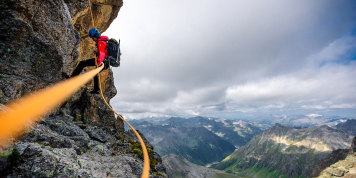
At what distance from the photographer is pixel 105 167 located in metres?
8.95

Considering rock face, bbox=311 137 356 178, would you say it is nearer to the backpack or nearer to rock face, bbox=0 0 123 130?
the backpack

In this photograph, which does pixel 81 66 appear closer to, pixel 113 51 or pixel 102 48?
pixel 102 48

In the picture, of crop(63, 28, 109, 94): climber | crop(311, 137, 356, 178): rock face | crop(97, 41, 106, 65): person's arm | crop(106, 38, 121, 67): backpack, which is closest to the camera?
crop(63, 28, 109, 94): climber

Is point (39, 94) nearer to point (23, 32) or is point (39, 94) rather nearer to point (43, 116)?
point (43, 116)

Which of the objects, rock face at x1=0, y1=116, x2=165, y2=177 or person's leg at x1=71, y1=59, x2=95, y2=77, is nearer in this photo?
rock face at x1=0, y1=116, x2=165, y2=177

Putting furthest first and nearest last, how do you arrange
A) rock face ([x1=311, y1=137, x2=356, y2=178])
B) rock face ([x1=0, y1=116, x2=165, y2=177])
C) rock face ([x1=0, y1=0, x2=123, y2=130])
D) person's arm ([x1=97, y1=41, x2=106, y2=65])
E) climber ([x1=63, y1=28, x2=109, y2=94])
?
rock face ([x1=311, y1=137, x2=356, y2=178]), person's arm ([x1=97, y1=41, x2=106, y2=65]), climber ([x1=63, y1=28, x2=109, y2=94]), rock face ([x1=0, y1=0, x2=123, y2=130]), rock face ([x1=0, y1=116, x2=165, y2=177])

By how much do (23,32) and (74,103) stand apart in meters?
10.3

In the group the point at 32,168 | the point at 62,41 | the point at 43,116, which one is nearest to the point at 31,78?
the point at 43,116

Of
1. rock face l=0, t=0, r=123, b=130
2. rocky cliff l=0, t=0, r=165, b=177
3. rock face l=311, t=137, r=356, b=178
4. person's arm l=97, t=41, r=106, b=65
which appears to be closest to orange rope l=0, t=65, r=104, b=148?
rocky cliff l=0, t=0, r=165, b=177

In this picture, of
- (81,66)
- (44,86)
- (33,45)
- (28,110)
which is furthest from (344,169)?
(33,45)

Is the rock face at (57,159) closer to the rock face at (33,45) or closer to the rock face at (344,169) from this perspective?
the rock face at (33,45)

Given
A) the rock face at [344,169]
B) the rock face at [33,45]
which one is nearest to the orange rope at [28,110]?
the rock face at [33,45]

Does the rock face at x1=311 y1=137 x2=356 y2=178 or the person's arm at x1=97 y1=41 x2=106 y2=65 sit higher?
the person's arm at x1=97 y1=41 x2=106 y2=65

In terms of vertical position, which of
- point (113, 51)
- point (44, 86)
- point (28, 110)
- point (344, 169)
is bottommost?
point (344, 169)
